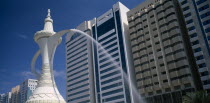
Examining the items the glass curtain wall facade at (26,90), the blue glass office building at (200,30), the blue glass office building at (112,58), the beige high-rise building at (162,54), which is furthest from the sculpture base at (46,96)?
the glass curtain wall facade at (26,90)

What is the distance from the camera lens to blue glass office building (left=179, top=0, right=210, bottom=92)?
5556cm

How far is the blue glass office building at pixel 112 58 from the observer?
80275mm

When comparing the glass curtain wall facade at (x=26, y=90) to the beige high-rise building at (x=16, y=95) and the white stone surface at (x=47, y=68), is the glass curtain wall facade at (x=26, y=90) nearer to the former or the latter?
the beige high-rise building at (x=16, y=95)

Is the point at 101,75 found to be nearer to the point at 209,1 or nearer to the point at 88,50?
the point at 88,50

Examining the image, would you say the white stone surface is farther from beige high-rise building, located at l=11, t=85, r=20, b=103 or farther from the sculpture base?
beige high-rise building, located at l=11, t=85, r=20, b=103

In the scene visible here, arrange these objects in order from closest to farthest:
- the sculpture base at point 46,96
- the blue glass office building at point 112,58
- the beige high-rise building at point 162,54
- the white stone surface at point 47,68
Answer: the sculpture base at point 46,96 < the white stone surface at point 47,68 < the beige high-rise building at point 162,54 < the blue glass office building at point 112,58

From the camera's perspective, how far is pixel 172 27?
65.2 metres

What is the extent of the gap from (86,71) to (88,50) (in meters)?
9.97

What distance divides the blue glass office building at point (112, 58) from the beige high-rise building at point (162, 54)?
8463 millimetres

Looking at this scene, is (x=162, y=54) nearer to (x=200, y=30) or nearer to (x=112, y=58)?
(x=200, y=30)

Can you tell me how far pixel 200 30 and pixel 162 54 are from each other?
12814 mm

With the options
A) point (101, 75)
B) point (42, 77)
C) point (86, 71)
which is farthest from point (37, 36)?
point (86, 71)

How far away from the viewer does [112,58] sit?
85.8 metres

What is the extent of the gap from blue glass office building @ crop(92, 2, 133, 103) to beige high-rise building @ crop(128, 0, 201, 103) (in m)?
8.46
